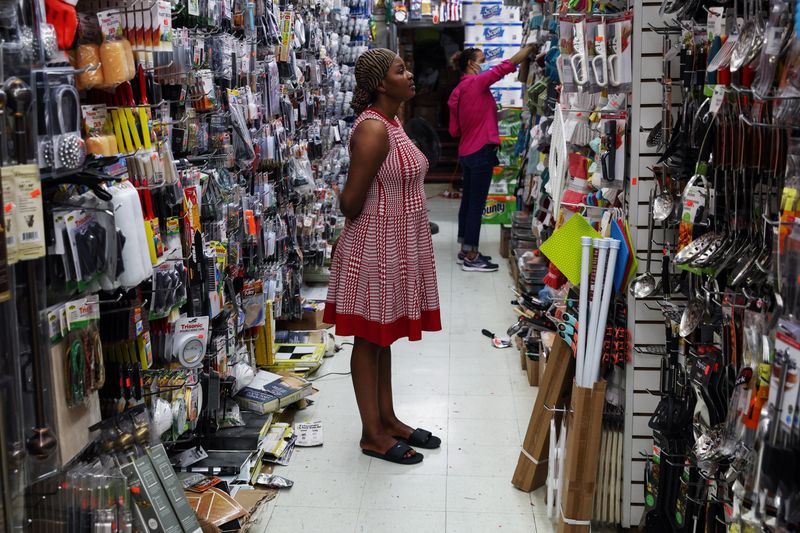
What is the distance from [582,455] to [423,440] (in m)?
1.07

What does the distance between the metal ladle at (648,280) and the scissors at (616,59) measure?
0.43m

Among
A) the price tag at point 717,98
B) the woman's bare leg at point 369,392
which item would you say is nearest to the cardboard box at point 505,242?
the woman's bare leg at point 369,392

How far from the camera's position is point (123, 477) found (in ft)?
7.16

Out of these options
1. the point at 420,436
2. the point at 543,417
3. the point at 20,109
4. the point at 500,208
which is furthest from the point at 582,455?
the point at 500,208

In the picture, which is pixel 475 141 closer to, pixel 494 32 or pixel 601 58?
pixel 494 32

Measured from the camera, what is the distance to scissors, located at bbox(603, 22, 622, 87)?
2.91 meters

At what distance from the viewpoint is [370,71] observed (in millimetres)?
3420

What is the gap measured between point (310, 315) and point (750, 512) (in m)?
3.82

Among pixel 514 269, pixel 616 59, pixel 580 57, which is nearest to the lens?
pixel 616 59

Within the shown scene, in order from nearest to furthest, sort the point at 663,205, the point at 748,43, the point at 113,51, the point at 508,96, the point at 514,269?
the point at 748,43, the point at 113,51, the point at 663,205, the point at 514,269, the point at 508,96

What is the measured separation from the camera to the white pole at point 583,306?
9.34ft

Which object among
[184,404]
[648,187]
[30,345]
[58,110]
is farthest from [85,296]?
[648,187]

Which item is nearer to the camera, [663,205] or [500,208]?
[663,205]

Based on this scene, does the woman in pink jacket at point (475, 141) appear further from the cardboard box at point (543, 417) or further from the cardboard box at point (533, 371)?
the cardboard box at point (543, 417)
